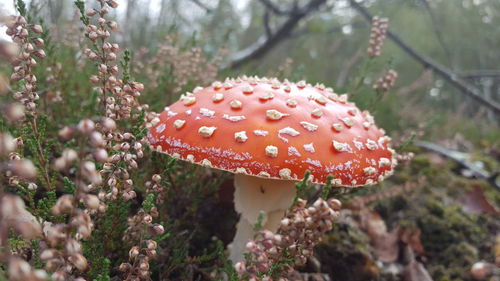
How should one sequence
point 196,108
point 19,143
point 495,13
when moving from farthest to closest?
1. point 495,13
2. point 196,108
3. point 19,143

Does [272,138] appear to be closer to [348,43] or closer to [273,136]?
[273,136]

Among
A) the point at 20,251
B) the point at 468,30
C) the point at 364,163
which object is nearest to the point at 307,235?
the point at 364,163

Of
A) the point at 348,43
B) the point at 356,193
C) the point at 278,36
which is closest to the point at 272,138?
the point at 356,193

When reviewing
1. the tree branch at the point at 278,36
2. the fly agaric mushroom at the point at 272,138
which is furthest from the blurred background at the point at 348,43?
the fly agaric mushroom at the point at 272,138

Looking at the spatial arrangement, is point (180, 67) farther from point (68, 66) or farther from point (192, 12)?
point (192, 12)

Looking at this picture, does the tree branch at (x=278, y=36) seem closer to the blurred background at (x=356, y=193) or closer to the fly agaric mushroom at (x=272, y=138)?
the blurred background at (x=356, y=193)
